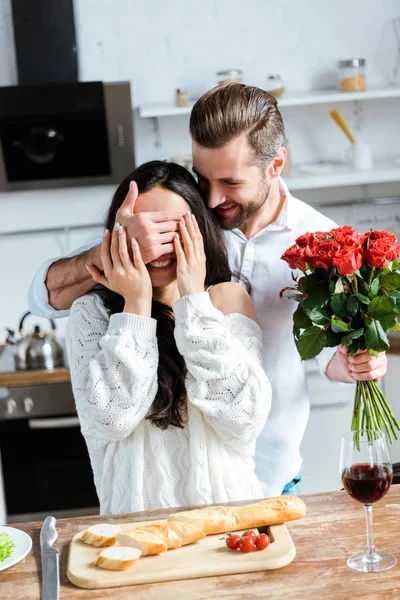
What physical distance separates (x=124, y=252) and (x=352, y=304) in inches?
19.4

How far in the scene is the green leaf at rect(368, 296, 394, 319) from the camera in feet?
5.08

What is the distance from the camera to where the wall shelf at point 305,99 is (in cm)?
365

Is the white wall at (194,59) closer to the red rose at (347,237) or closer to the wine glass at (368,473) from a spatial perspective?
the red rose at (347,237)

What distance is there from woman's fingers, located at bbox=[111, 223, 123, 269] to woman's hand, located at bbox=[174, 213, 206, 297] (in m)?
0.12

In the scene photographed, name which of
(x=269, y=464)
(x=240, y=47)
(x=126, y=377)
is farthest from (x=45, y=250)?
(x=126, y=377)

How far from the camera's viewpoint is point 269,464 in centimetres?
216

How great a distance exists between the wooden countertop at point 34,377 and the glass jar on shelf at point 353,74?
1.77 m

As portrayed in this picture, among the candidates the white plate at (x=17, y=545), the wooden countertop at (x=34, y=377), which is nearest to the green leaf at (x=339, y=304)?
the white plate at (x=17, y=545)

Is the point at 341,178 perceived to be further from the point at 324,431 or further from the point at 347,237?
the point at 347,237

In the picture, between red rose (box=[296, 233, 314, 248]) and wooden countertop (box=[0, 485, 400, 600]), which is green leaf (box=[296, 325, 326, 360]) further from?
wooden countertop (box=[0, 485, 400, 600])

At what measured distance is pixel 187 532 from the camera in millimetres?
1442

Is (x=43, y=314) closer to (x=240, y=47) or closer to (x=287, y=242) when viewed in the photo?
(x=287, y=242)

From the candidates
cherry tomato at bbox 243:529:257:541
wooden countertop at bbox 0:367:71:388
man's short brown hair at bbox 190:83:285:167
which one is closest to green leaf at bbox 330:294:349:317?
cherry tomato at bbox 243:529:257:541

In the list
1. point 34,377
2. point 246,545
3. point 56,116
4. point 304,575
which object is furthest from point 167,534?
point 56,116
